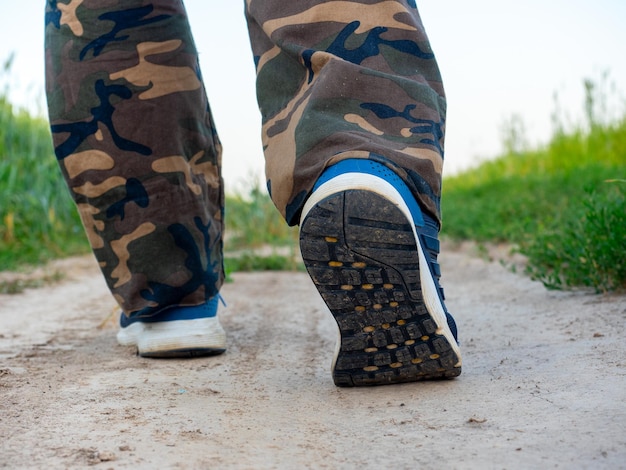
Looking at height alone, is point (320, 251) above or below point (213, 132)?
below

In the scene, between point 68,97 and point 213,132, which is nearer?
point 68,97

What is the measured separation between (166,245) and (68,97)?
15.7 inches

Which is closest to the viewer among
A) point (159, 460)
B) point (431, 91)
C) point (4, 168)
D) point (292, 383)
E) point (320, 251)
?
point (159, 460)

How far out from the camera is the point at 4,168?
477 centimetres

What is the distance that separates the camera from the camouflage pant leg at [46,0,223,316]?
1.69 meters

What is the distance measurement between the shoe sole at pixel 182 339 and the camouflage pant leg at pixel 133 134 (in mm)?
55

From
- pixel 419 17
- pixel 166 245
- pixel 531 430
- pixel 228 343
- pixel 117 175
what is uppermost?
pixel 419 17

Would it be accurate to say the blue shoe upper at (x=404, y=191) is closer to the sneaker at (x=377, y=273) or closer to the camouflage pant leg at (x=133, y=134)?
the sneaker at (x=377, y=273)

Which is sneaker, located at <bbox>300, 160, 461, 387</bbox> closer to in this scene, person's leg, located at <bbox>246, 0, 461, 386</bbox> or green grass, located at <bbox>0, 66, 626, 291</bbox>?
person's leg, located at <bbox>246, 0, 461, 386</bbox>

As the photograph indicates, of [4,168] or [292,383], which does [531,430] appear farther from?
[4,168]

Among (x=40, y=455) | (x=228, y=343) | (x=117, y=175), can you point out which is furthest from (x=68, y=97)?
(x=40, y=455)

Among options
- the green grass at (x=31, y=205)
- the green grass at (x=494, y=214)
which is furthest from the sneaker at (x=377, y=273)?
the green grass at (x=31, y=205)

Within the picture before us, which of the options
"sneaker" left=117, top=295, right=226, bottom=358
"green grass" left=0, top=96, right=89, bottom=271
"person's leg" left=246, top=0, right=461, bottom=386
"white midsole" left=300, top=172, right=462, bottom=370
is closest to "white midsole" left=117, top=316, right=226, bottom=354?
"sneaker" left=117, top=295, right=226, bottom=358

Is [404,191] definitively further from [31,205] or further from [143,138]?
[31,205]
